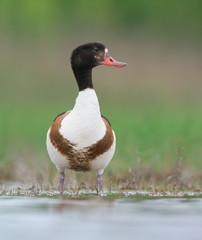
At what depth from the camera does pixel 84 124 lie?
6.70 metres

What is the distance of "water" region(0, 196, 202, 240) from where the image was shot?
4.58 metres

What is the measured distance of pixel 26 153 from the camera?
9836 mm

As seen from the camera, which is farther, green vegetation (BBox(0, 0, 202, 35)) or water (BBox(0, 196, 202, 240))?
green vegetation (BBox(0, 0, 202, 35))

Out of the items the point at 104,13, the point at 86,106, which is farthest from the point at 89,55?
the point at 104,13

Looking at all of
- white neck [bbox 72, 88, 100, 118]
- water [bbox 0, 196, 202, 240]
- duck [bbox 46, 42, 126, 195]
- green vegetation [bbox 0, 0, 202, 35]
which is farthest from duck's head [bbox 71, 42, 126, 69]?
green vegetation [bbox 0, 0, 202, 35]

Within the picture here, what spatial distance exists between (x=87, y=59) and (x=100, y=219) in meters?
2.32

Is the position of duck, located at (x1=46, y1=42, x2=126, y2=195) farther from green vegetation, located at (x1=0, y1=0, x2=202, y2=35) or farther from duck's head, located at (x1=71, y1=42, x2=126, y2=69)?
green vegetation, located at (x1=0, y1=0, x2=202, y2=35)

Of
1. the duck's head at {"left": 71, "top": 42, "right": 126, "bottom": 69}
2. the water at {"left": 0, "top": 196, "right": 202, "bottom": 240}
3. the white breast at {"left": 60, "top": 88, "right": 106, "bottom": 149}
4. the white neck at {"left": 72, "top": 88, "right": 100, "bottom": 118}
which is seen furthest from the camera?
the duck's head at {"left": 71, "top": 42, "right": 126, "bottom": 69}

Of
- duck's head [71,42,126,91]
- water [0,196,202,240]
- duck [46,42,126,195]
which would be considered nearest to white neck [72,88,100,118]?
duck [46,42,126,195]

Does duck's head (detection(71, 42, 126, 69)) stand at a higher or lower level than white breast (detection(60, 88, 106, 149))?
higher

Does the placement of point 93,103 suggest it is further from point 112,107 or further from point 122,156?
point 112,107

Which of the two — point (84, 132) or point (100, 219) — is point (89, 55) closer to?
point (84, 132)

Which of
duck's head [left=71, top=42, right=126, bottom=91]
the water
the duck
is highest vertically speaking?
duck's head [left=71, top=42, right=126, bottom=91]

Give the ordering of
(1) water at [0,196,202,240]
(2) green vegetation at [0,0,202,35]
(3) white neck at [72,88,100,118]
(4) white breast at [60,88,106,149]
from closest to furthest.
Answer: (1) water at [0,196,202,240] < (4) white breast at [60,88,106,149] < (3) white neck at [72,88,100,118] < (2) green vegetation at [0,0,202,35]
